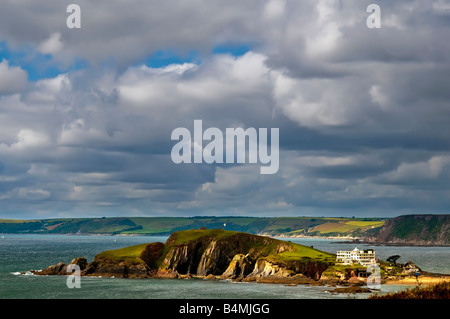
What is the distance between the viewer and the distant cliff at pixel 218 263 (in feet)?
567

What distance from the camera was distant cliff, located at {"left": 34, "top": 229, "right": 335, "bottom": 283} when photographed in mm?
172750

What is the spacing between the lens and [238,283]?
165m

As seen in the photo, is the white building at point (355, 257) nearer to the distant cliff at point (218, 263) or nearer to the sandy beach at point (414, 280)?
the distant cliff at point (218, 263)

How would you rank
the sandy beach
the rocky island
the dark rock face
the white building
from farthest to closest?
1. the white building
2. the dark rock face
3. the rocky island
4. the sandy beach

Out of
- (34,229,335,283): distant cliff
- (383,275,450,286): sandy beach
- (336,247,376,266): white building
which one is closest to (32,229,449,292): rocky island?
(34,229,335,283): distant cliff

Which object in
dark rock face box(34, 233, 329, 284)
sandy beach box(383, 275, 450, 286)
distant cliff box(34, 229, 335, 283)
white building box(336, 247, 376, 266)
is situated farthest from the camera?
white building box(336, 247, 376, 266)

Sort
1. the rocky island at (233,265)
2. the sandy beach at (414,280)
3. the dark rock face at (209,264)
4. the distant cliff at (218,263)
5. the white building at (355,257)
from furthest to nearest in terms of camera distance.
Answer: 1. the white building at (355,257)
2. the dark rock face at (209,264)
3. the distant cliff at (218,263)
4. the rocky island at (233,265)
5. the sandy beach at (414,280)

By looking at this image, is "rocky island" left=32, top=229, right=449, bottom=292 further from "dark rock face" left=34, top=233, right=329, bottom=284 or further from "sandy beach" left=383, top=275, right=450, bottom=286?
"sandy beach" left=383, top=275, right=450, bottom=286

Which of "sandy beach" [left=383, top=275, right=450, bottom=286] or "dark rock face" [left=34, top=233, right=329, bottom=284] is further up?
"dark rock face" [left=34, top=233, right=329, bottom=284]

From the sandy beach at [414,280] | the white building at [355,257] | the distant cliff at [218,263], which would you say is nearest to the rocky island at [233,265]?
the distant cliff at [218,263]

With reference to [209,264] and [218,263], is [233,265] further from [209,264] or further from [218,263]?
[209,264]
